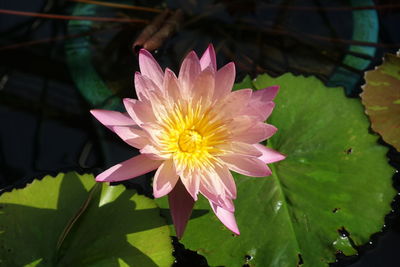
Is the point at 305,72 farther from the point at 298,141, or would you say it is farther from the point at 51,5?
the point at 51,5

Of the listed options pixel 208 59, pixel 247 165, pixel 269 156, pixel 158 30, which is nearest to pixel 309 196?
pixel 269 156

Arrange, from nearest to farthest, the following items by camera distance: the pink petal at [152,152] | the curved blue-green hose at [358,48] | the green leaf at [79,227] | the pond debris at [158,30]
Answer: the pink petal at [152,152] → the green leaf at [79,227] → the pond debris at [158,30] → the curved blue-green hose at [358,48]

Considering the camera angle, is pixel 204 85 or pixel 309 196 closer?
pixel 204 85

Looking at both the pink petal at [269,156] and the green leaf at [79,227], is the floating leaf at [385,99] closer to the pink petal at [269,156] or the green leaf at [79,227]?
the pink petal at [269,156]

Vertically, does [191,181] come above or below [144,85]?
below

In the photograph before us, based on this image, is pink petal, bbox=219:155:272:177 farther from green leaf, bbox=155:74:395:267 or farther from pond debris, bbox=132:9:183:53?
pond debris, bbox=132:9:183:53

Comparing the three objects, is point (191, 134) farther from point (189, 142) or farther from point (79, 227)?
point (79, 227)

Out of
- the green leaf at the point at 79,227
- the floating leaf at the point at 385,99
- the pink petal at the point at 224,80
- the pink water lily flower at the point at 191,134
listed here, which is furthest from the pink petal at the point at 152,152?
the floating leaf at the point at 385,99
